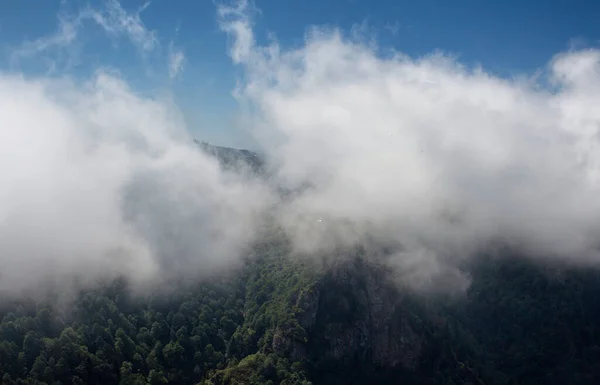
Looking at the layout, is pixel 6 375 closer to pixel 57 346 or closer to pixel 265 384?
pixel 57 346

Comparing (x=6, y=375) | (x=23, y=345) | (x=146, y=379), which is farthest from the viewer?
(x=146, y=379)

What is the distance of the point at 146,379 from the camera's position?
193 metres

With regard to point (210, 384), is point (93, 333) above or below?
above

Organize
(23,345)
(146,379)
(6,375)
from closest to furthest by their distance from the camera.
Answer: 1. (6,375)
2. (23,345)
3. (146,379)

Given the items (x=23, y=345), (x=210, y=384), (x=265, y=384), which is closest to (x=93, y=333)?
(x=23, y=345)

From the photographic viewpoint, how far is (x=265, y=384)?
19862 centimetres

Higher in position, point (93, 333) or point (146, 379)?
point (93, 333)

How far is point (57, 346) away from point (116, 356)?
25.5 meters

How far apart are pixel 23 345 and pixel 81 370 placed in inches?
992

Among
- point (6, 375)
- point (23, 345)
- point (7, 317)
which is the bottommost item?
point (6, 375)

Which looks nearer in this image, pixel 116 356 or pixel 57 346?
pixel 57 346

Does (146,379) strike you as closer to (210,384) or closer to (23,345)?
(210,384)

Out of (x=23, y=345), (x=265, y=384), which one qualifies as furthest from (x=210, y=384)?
(x=23, y=345)

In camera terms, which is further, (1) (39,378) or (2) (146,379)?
(2) (146,379)
